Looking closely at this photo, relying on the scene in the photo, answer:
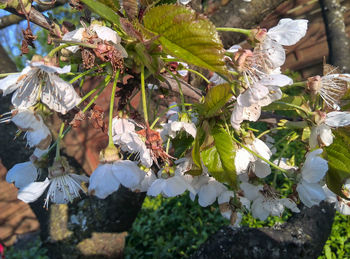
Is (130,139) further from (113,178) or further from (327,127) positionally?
(327,127)

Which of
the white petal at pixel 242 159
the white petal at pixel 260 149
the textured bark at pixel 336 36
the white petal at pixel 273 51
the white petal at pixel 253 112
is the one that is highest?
the white petal at pixel 273 51

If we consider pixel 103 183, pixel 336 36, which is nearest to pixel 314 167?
pixel 103 183

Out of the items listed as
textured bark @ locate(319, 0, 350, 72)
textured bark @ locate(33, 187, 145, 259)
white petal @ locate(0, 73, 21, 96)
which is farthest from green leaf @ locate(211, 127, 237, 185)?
textured bark @ locate(319, 0, 350, 72)

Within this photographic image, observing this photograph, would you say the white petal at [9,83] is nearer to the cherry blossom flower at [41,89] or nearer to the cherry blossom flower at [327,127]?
the cherry blossom flower at [41,89]

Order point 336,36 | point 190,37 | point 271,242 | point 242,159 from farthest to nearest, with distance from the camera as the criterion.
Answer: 1. point 336,36
2. point 271,242
3. point 242,159
4. point 190,37

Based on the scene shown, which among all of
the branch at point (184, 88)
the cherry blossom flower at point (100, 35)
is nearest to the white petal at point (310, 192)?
the branch at point (184, 88)

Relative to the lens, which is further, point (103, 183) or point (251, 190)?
point (251, 190)
